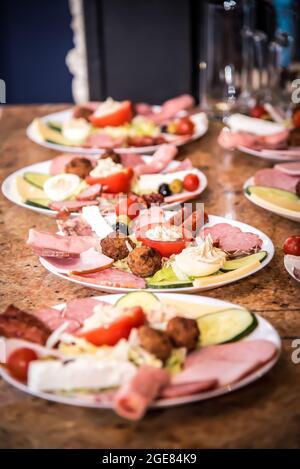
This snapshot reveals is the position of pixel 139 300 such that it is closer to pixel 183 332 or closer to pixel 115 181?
pixel 183 332

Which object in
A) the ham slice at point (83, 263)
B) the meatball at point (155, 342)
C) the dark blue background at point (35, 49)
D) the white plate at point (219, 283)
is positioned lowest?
the dark blue background at point (35, 49)

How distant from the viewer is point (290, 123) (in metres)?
3.71

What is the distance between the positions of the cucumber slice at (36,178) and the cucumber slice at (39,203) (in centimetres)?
15

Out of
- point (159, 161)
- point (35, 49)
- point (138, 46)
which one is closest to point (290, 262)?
point (159, 161)

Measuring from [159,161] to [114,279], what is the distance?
1.09 meters

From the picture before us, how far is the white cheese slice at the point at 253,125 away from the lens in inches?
140

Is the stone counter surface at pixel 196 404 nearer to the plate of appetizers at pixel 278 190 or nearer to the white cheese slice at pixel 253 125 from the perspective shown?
the plate of appetizers at pixel 278 190

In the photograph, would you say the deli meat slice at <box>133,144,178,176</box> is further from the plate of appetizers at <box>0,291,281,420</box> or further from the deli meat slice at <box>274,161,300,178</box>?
the plate of appetizers at <box>0,291,281,420</box>

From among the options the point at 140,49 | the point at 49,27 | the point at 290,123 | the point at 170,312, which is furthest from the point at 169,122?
the point at 49,27

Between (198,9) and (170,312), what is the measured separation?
3.79m

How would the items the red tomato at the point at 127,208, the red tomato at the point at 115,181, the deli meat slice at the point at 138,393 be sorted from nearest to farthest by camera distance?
1. the deli meat slice at the point at 138,393
2. the red tomato at the point at 127,208
3. the red tomato at the point at 115,181

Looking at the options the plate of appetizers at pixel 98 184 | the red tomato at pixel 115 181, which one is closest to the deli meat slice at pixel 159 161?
the plate of appetizers at pixel 98 184

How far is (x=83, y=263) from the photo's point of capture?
2238mm
